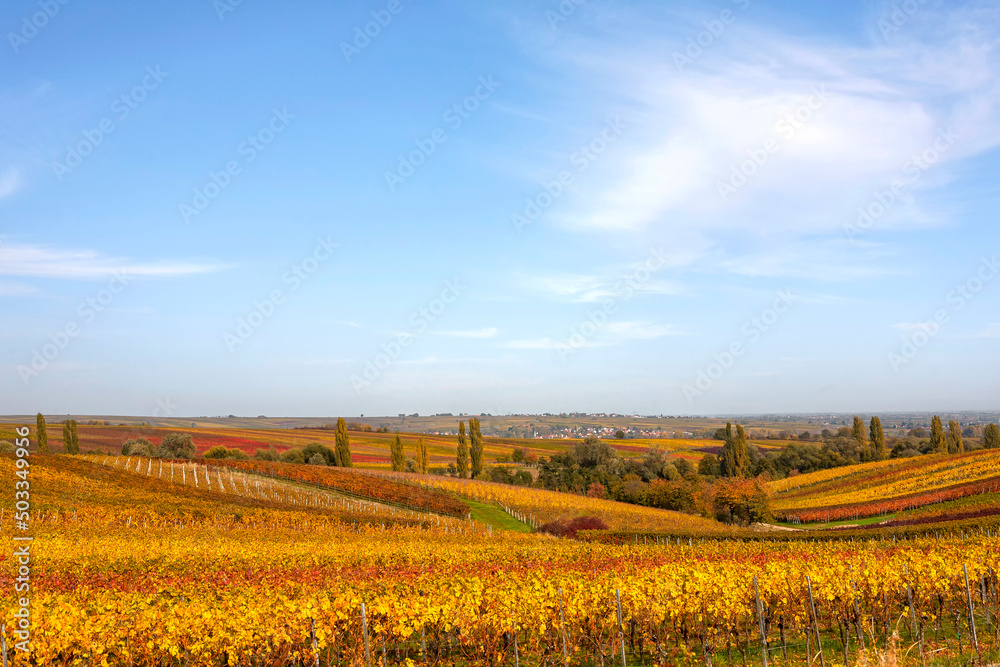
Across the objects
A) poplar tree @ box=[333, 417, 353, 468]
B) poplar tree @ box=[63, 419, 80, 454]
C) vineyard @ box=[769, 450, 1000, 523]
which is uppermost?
poplar tree @ box=[63, 419, 80, 454]

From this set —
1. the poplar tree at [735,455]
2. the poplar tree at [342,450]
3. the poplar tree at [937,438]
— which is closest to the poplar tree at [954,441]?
the poplar tree at [937,438]

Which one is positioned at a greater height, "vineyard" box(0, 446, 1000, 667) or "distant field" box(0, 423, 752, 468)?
"vineyard" box(0, 446, 1000, 667)

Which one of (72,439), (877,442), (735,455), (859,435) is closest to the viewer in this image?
(72,439)

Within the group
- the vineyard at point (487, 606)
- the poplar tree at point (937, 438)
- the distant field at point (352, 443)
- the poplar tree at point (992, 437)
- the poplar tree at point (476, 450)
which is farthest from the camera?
the poplar tree at point (937, 438)

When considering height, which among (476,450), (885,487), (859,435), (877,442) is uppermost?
(476,450)

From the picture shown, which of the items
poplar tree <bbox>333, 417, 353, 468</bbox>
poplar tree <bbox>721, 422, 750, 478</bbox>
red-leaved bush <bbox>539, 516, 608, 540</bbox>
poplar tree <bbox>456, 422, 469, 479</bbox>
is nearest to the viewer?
red-leaved bush <bbox>539, 516, 608, 540</bbox>

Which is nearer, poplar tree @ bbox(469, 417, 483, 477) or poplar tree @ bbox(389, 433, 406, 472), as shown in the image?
poplar tree @ bbox(469, 417, 483, 477)

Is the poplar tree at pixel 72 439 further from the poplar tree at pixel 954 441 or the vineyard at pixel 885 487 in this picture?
the poplar tree at pixel 954 441

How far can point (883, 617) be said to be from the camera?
1398cm

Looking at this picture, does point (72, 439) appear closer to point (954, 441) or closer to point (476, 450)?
point (476, 450)

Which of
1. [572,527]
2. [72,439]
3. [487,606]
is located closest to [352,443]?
[72,439]

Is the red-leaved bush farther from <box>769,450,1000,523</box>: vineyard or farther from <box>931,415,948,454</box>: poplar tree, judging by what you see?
<box>931,415,948,454</box>: poplar tree

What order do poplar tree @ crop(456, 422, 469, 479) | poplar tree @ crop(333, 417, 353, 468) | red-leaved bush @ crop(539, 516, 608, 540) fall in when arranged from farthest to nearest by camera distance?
poplar tree @ crop(333, 417, 353, 468), poplar tree @ crop(456, 422, 469, 479), red-leaved bush @ crop(539, 516, 608, 540)

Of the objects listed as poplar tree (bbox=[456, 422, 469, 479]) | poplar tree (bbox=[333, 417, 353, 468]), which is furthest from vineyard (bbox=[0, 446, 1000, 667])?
poplar tree (bbox=[333, 417, 353, 468])
